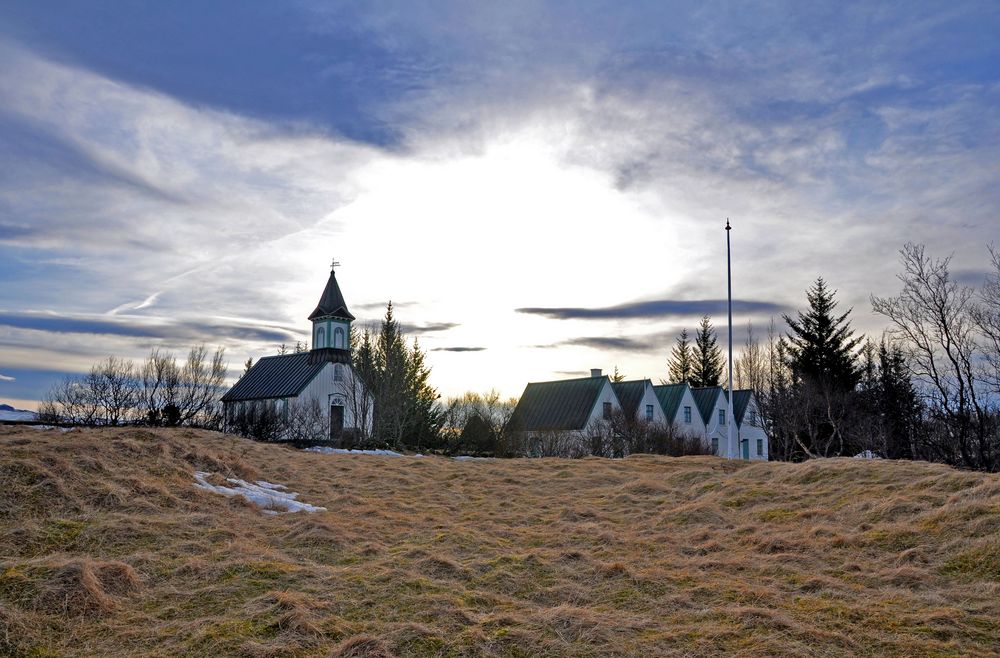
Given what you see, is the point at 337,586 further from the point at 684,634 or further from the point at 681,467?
the point at 681,467

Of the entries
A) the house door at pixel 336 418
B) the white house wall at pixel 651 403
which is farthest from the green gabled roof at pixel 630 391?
the house door at pixel 336 418

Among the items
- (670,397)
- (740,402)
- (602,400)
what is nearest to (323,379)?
(602,400)

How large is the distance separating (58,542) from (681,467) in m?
14.4

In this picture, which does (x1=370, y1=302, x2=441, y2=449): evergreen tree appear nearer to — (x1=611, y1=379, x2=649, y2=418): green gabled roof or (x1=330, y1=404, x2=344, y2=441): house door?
(x1=330, y1=404, x2=344, y2=441): house door

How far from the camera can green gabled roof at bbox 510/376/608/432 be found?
38406 millimetres

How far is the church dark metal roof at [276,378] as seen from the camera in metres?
39.0

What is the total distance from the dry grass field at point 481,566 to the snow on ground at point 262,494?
0.87 ft

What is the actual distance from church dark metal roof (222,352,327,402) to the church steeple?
2.96 feet

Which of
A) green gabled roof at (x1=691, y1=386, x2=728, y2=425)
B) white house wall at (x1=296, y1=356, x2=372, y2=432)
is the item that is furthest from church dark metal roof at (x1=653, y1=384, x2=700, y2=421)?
white house wall at (x1=296, y1=356, x2=372, y2=432)

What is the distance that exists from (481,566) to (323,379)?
31977 millimetres

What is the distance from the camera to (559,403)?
40156 mm

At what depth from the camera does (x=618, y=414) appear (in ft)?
102

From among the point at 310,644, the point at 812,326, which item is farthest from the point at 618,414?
the point at 310,644

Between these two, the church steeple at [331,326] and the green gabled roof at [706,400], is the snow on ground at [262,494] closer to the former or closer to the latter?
the church steeple at [331,326]
